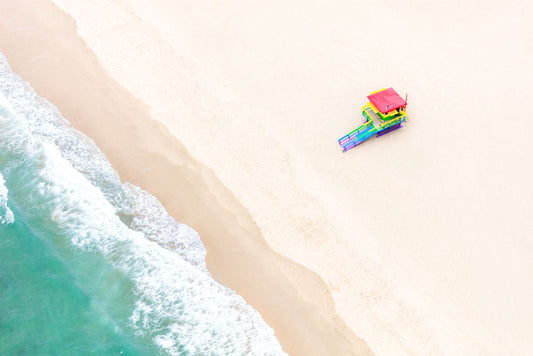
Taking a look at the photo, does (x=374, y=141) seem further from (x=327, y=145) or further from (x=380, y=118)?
(x=327, y=145)

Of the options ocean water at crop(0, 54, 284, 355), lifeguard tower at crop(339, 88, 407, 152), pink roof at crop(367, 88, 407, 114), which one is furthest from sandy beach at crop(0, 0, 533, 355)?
pink roof at crop(367, 88, 407, 114)

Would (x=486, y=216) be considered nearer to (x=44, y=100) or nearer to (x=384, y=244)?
(x=384, y=244)

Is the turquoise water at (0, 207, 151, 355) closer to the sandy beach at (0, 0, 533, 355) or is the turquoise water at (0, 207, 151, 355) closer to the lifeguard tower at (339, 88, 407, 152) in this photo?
the sandy beach at (0, 0, 533, 355)

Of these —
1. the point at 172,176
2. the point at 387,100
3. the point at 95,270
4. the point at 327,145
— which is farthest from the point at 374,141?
the point at 95,270

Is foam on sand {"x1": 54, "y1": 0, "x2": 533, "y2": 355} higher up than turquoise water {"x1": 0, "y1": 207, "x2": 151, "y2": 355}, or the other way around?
foam on sand {"x1": 54, "y1": 0, "x2": 533, "y2": 355}

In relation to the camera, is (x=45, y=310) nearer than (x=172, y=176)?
Yes

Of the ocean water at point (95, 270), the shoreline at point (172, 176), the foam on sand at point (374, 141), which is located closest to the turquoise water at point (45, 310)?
the ocean water at point (95, 270)

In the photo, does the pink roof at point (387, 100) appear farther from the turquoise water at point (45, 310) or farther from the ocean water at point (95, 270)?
the turquoise water at point (45, 310)
